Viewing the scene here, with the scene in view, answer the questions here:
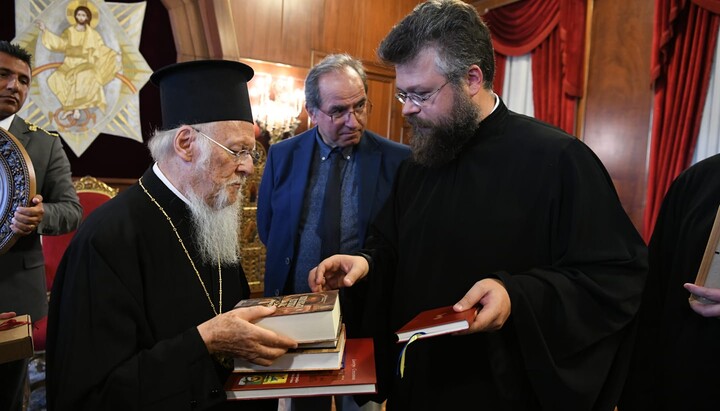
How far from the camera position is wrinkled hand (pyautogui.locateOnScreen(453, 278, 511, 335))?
119 cm

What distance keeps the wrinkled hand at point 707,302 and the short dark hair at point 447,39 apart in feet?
2.95

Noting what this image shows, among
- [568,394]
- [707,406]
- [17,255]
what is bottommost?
[707,406]

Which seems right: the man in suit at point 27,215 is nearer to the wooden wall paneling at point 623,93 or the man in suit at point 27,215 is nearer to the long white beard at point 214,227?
the long white beard at point 214,227

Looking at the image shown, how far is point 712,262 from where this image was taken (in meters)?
1.40

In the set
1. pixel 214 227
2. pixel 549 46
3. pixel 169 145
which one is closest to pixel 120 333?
pixel 214 227

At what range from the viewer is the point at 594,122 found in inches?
210

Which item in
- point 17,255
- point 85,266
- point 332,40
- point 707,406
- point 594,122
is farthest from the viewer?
point 332,40

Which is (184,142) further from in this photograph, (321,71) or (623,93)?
(623,93)

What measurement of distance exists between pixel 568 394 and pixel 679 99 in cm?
429

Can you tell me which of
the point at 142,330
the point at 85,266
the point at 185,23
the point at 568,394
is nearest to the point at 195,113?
the point at 85,266

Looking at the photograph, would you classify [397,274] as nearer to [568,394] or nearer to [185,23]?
[568,394]

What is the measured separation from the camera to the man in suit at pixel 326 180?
2393mm

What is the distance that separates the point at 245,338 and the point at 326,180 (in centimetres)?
132

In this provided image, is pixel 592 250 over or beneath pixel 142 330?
over
